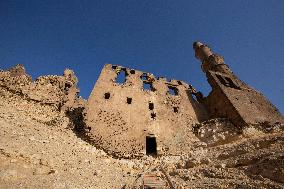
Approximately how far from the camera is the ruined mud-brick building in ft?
66.0

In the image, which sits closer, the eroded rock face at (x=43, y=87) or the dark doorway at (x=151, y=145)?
the dark doorway at (x=151, y=145)

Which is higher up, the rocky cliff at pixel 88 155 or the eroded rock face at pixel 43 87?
the eroded rock face at pixel 43 87

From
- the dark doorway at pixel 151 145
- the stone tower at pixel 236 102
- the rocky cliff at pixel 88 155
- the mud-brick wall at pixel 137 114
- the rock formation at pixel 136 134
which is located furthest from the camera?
the stone tower at pixel 236 102

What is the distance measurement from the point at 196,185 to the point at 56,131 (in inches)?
459

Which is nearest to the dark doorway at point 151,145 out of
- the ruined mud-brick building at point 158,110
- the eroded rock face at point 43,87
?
the ruined mud-brick building at point 158,110

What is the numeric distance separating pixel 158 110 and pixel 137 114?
7.65 ft

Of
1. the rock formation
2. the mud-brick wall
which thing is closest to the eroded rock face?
the rock formation

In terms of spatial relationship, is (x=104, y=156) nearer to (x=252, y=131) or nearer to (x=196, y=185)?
(x=196, y=185)

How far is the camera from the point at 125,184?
544 inches

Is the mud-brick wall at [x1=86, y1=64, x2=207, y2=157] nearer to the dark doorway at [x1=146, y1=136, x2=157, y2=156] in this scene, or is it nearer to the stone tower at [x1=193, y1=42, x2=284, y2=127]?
the dark doorway at [x1=146, y1=136, x2=157, y2=156]

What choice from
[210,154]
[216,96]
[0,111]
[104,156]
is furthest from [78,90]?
[210,154]

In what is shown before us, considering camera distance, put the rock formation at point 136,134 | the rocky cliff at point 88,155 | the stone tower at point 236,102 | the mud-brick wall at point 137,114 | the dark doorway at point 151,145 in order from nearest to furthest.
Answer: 1. the rocky cliff at point 88,155
2. the rock formation at point 136,134
3. the mud-brick wall at point 137,114
4. the dark doorway at point 151,145
5. the stone tower at point 236,102

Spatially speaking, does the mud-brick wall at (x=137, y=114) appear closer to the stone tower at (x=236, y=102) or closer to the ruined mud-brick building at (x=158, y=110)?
the ruined mud-brick building at (x=158, y=110)

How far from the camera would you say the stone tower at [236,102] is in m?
22.3
